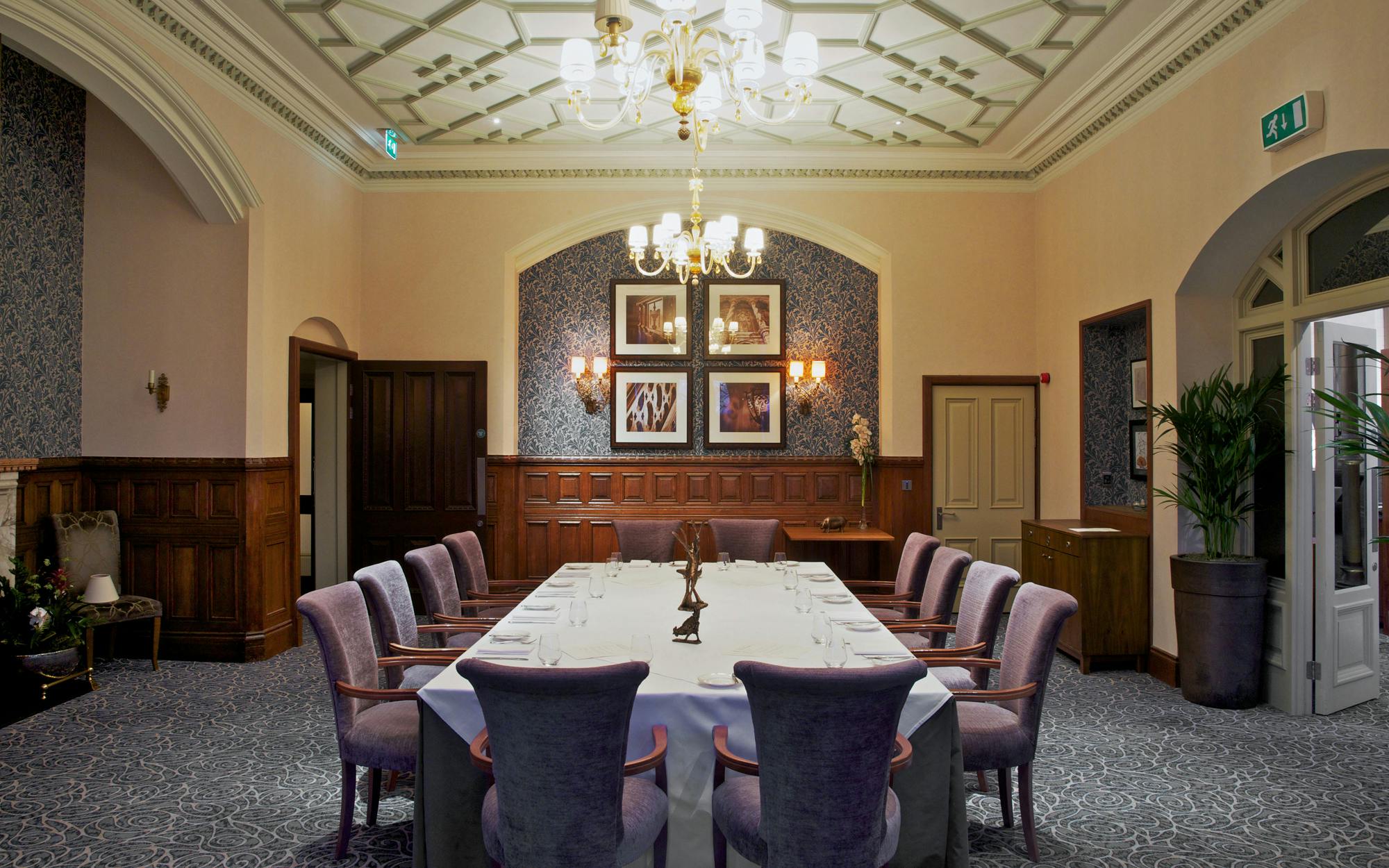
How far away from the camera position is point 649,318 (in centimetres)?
752

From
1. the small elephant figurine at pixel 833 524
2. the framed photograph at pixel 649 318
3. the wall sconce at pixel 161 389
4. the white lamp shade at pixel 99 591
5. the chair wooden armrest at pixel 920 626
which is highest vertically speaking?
the framed photograph at pixel 649 318

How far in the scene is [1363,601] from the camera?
4801 millimetres

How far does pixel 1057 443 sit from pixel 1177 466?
1692 mm

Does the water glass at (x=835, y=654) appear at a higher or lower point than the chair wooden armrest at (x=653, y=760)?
higher

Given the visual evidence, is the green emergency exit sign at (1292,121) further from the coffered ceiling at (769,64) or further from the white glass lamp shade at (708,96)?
the white glass lamp shade at (708,96)

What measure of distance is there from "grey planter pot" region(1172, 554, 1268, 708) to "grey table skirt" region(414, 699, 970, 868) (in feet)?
9.82

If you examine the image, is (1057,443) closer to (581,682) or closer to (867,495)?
(867,495)

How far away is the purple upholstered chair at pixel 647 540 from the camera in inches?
232

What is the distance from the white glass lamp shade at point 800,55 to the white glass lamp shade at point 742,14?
0.68 feet

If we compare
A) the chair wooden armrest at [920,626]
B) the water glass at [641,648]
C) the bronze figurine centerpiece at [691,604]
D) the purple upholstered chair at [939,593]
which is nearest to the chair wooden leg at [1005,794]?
the chair wooden armrest at [920,626]

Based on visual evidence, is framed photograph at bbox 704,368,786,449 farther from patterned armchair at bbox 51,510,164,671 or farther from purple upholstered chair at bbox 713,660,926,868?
purple upholstered chair at bbox 713,660,926,868

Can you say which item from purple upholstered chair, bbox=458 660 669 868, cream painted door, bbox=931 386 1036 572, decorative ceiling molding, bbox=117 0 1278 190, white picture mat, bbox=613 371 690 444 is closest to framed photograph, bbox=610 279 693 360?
white picture mat, bbox=613 371 690 444

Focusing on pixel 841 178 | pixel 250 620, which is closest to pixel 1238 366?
pixel 841 178

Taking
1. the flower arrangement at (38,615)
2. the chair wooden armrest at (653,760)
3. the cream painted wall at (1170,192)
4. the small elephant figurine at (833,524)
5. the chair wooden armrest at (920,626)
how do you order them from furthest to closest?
the small elephant figurine at (833,524)
the flower arrangement at (38,615)
the cream painted wall at (1170,192)
the chair wooden armrest at (920,626)
the chair wooden armrest at (653,760)
